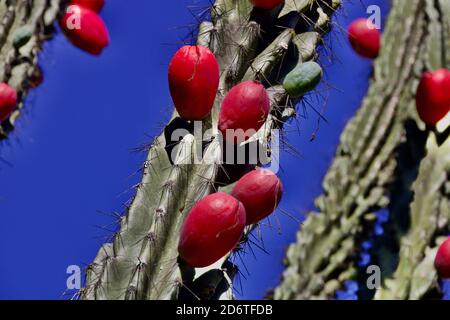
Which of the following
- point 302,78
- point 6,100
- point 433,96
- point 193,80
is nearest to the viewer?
point 193,80

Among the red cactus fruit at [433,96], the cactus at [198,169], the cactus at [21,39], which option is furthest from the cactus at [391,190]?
the cactus at [198,169]

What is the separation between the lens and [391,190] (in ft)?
18.8

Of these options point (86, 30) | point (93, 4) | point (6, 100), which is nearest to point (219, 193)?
point (6, 100)

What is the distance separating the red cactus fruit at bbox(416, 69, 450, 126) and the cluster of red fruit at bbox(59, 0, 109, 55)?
204cm

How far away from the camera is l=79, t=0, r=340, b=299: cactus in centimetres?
244

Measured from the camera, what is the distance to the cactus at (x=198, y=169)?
8.01 feet

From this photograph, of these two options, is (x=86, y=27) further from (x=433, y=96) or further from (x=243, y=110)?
(x=243, y=110)

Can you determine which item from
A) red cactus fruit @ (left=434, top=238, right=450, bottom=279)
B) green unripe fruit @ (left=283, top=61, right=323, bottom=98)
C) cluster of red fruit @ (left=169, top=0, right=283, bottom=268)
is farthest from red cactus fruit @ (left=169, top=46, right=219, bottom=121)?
red cactus fruit @ (left=434, top=238, right=450, bottom=279)

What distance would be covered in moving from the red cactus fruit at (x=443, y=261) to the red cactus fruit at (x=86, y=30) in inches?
89.5

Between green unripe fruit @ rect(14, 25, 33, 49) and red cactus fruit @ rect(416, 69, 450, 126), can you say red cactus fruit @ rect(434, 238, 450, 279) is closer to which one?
red cactus fruit @ rect(416, 69, 450, 126)

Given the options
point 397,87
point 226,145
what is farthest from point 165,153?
point 397,87

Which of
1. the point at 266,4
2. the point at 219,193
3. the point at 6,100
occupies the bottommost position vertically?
the point at 219,193

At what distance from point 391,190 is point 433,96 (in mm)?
662

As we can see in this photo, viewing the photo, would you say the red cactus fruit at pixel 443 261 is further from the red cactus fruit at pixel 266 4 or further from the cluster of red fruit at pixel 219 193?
the cluster of red fruit at pixel 219 193
